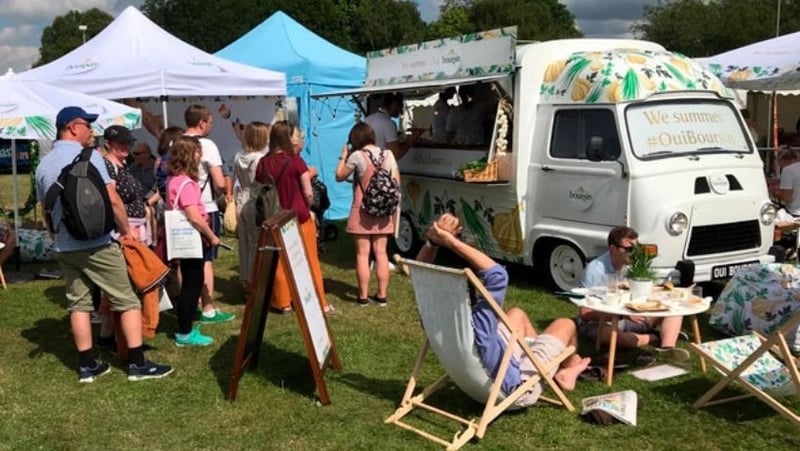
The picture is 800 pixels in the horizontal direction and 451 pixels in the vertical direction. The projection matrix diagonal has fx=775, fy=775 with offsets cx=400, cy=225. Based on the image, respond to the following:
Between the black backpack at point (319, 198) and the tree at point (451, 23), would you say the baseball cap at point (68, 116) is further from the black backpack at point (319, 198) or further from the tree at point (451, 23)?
the tree at point (451, 23)

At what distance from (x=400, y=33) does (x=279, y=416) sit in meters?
68.6

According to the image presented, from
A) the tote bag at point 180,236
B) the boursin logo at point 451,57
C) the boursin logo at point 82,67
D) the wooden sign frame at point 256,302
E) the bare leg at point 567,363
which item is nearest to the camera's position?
the wooden sign frame at point 256,302

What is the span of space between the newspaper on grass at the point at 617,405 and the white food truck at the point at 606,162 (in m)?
2.20

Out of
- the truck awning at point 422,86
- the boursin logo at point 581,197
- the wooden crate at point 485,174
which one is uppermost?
the truck awning at point 422,86

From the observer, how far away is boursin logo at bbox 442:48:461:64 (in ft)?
27.8

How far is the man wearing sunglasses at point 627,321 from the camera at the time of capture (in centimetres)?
553

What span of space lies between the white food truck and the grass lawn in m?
1.00

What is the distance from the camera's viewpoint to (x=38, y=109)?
7.98m

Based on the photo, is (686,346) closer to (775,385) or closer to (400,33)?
(775,385)

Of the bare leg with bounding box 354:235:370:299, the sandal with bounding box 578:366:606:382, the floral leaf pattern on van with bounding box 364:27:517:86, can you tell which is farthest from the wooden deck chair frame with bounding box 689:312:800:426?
the floral leaf pattern on van with bounding box 364:27:517:86

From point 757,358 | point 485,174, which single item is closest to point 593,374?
point 757,358

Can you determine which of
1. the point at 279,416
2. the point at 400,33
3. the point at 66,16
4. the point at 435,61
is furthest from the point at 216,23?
the point at 279,416

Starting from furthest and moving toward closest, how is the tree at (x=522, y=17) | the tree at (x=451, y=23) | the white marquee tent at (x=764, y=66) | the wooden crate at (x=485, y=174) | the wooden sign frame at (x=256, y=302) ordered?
the tree at (x=451, y=23), the tree at (x=522, y=17), the white marquee tent at (x=764, y=66), the wooden crate at (x=485, y=174), the wooden sign frame at (x=256, y=302)

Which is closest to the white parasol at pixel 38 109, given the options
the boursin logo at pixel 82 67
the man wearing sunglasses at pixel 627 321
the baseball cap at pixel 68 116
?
the boursin logo at pixel 82 67
